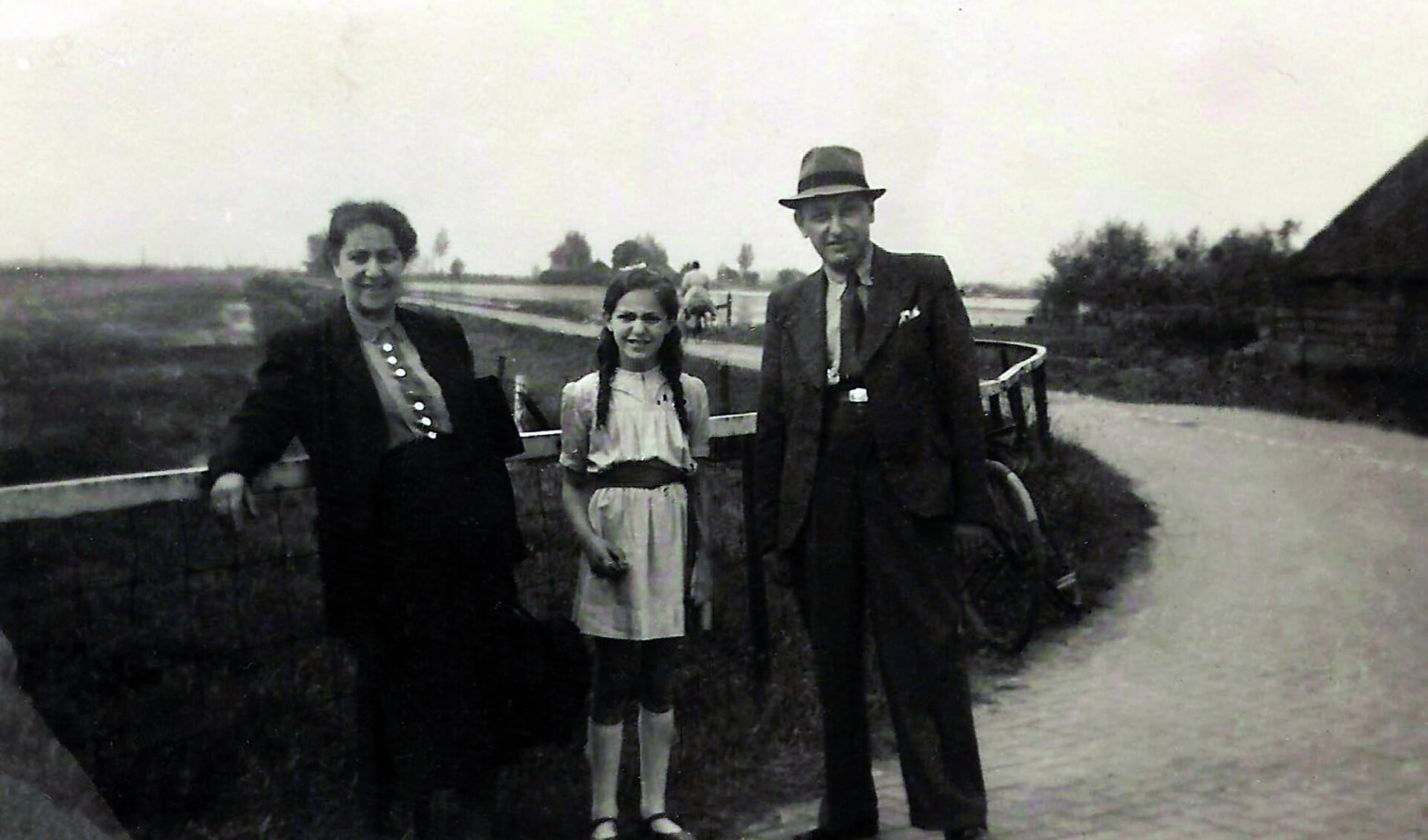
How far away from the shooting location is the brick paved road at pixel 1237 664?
13.1ft

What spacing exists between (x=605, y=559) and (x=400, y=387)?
0.75 m

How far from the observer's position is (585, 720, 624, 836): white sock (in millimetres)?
3760

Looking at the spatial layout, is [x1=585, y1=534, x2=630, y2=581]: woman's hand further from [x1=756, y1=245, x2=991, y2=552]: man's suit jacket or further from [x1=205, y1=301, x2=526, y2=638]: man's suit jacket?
[x1=756, y1=245, x2=991, y2=552]: man's suit jacket

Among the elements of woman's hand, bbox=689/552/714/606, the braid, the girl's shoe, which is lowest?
the girl's shoe

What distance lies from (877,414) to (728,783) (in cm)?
141

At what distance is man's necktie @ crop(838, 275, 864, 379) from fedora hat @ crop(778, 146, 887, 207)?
27cm

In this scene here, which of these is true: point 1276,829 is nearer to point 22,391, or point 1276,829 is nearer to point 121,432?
point 121,432

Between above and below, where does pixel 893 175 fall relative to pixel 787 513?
above

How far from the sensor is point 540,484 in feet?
15.2

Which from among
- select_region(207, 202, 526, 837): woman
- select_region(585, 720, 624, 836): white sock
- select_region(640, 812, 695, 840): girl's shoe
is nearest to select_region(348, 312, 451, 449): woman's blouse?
select_region(207, 202, 526, 837): woman

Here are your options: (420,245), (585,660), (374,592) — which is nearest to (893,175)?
(420,245)

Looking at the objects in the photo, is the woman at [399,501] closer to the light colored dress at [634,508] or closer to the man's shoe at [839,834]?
the light colored dress at [634,508]

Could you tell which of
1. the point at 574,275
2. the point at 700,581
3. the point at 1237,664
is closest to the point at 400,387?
the point at 700,581

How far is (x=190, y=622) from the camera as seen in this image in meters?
3.84
